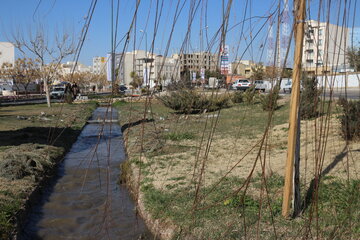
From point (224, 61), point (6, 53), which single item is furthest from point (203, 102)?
point (6, 53)

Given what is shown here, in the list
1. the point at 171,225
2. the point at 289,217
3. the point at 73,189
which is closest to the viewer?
the point at 289,217

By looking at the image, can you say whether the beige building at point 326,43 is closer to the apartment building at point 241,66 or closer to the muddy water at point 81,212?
the apartment building at point 241,66

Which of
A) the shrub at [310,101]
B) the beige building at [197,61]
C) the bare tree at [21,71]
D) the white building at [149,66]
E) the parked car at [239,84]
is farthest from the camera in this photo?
the bare tree at [21,71]

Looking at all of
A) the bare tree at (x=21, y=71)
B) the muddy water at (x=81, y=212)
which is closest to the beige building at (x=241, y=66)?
the muddy water at (x=81, y=212)

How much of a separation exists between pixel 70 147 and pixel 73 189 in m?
4.56

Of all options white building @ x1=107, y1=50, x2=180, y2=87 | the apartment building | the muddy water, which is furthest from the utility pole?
the muddy water

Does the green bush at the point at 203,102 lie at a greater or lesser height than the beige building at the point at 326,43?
lesser

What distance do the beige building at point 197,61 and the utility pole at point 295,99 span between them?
396 millimetres

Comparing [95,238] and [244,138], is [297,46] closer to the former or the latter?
[95,238]

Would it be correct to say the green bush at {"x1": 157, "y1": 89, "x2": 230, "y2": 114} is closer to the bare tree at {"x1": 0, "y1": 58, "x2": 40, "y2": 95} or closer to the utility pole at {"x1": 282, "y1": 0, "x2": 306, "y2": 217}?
the utility pole at {"x1": 282, "y1": 0, "x2": 306, "y2": 217}

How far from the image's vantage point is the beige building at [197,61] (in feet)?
6.44

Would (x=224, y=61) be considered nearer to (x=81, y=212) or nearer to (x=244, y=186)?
(x=244, y=186)

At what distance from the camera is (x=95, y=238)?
5398 mm

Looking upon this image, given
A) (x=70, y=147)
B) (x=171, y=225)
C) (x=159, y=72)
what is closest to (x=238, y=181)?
(x=171, y=225)
